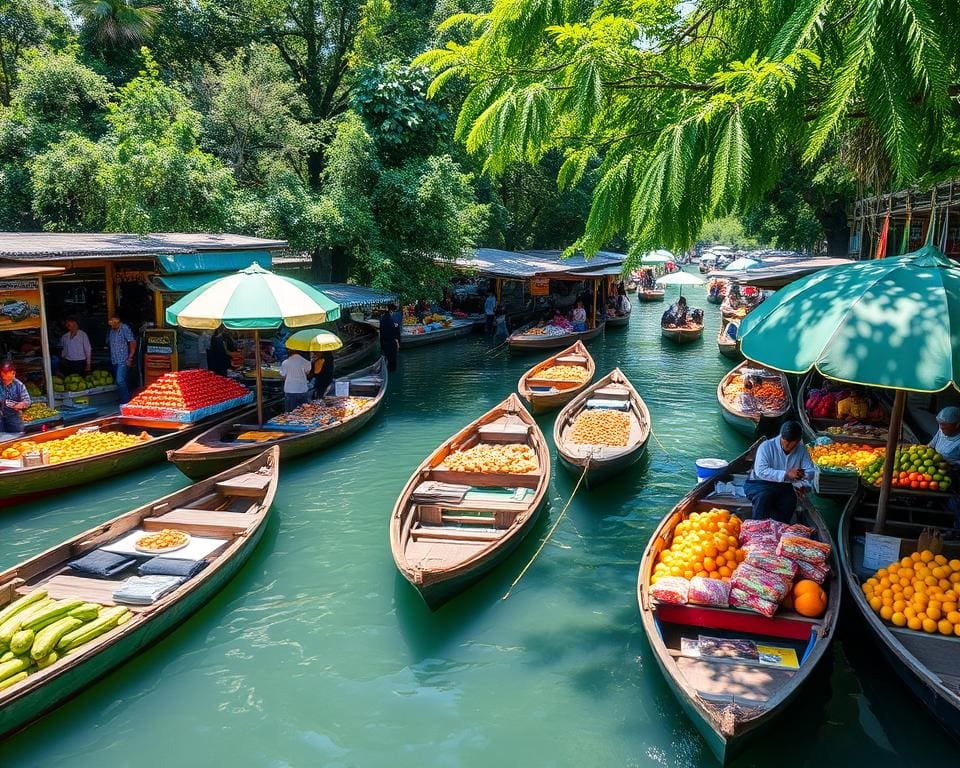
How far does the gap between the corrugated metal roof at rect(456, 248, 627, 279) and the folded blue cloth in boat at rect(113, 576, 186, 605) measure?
17202mm

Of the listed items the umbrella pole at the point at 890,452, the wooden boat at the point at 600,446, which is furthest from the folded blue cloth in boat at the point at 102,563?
the umbrella pole at the point at 890,452

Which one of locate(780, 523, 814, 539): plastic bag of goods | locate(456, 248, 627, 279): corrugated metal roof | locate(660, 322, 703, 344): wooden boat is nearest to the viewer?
locate(780, 523, 814, 539): plastic bag of goods

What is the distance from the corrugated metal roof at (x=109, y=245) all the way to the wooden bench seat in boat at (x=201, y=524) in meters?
5.94

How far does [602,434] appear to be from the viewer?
12273 millimetres

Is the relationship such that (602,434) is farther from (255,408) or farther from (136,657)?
(136,657)

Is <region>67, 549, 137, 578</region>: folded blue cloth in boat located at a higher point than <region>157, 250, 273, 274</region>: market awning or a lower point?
lower

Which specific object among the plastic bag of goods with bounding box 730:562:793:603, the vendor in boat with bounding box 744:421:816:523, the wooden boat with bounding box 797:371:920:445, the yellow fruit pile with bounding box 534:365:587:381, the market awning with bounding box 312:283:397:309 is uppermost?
the market awning with bounding box 312:283:397:309

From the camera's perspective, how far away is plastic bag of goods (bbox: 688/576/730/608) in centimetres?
614

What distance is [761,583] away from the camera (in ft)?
20.3

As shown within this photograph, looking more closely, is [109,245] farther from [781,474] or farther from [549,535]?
[781,474]

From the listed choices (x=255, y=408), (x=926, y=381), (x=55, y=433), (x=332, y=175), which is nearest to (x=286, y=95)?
(x=332, y=175)

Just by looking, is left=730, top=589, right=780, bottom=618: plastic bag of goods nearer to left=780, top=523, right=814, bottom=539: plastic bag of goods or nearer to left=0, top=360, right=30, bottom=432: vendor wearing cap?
left=780, top=523, right=814, bottom=539: plastic bag of goods

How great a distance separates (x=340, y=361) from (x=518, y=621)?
13.5m

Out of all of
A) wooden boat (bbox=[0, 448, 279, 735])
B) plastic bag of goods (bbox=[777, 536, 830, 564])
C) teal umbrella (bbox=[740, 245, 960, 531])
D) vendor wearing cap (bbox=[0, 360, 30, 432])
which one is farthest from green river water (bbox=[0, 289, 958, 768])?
teal umbrella (bbox=[740, 245, 960, 531])
